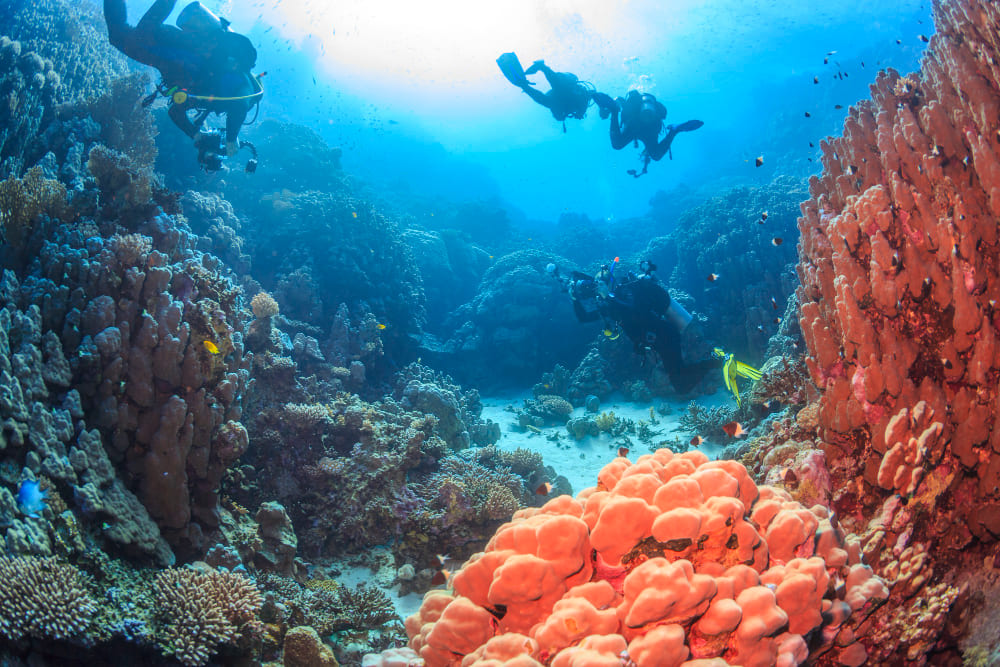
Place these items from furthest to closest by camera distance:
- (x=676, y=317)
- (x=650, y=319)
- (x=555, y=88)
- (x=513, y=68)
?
(x=555, y=88) → (x=513, y=68) → (x=650, y=319) → (x=676, y=317)

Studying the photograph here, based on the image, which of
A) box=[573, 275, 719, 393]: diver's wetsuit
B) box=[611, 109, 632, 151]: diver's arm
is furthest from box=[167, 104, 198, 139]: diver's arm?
box=[611, 109, 632, 151]: diver's arm

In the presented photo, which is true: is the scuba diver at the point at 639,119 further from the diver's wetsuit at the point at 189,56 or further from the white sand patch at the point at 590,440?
the diver's wetsuit at the point at 189,56

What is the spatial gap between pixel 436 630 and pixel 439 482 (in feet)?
12.5

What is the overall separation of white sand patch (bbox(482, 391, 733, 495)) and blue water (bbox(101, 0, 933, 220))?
72.9 ft

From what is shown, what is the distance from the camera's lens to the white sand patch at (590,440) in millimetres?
7582

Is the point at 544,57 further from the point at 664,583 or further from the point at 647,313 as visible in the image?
the point at 664,583

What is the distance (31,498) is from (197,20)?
591 centimetres

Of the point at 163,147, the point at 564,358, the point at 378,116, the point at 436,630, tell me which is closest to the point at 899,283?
the point at 436,630

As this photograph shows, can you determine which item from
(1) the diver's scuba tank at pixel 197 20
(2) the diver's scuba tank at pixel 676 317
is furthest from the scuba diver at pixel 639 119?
(1) the diver's scuba tank at pixel 197 20

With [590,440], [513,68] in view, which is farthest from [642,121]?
[590,440]

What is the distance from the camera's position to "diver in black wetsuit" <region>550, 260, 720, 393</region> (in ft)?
25.9

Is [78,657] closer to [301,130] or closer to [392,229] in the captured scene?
[392,229]

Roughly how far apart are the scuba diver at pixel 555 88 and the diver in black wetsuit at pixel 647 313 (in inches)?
157

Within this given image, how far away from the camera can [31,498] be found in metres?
2.84
